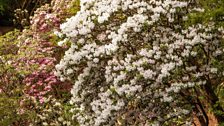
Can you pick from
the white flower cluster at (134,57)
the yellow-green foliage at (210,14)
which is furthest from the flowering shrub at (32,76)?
the yellow-green foliage at (210,14)

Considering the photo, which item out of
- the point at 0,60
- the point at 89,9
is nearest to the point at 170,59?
the point at 89,9

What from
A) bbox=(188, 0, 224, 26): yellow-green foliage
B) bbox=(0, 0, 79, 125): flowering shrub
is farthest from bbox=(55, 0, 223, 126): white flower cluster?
bbox=(0, 0, 79, 125): flowering shrub

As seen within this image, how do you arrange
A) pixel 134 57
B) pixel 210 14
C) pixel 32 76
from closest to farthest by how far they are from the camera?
pixel 210 14 < pixel 134 57 < pixel 32 76

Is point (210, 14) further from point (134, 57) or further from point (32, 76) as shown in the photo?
point (32, 76)

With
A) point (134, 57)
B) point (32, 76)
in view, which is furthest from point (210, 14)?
point (32, 76)

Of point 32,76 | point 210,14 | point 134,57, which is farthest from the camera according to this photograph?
point 32,76

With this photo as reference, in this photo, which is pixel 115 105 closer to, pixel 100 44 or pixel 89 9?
pixel 100 44

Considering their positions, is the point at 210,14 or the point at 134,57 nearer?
the point at 210,14

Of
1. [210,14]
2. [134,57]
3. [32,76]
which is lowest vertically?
[32,76]

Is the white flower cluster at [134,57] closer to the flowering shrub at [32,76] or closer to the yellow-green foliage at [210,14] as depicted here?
the yellow-green foliage at [210,14]
